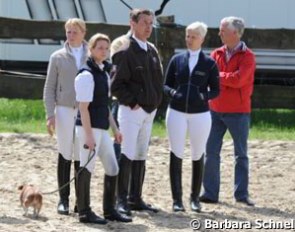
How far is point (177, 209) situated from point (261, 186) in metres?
1.62

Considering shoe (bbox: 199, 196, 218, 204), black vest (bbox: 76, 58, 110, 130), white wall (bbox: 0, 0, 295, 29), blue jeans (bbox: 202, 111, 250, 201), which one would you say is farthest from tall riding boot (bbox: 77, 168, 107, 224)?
white wall (bbox: 0, 0, 295, 29)

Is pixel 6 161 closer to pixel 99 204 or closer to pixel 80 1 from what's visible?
pixel 99 204

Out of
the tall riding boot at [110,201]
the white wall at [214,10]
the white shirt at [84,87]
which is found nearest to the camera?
the white shirt at [84,87]

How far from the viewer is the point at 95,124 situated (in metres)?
6.62

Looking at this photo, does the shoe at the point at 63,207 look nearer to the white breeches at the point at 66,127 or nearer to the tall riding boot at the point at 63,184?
the tall riding boot at the point at 63,184

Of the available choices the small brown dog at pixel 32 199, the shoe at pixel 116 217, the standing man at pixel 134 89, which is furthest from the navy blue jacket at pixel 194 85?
the small brown dog at pixel 32 199

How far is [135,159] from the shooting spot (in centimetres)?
727

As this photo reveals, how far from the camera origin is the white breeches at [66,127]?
23.3 feet

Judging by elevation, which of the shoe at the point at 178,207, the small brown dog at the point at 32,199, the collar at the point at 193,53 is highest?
the collar at the point at 193,53

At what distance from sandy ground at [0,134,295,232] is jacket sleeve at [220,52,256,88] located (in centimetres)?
112

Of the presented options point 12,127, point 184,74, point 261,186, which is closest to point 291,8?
point 12,127

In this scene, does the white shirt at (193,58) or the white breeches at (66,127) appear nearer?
the white breeches at (66,127)

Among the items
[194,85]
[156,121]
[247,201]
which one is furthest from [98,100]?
[156,121]

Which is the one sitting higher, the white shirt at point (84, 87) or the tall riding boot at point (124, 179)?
the white shirt at point (84, 87)
